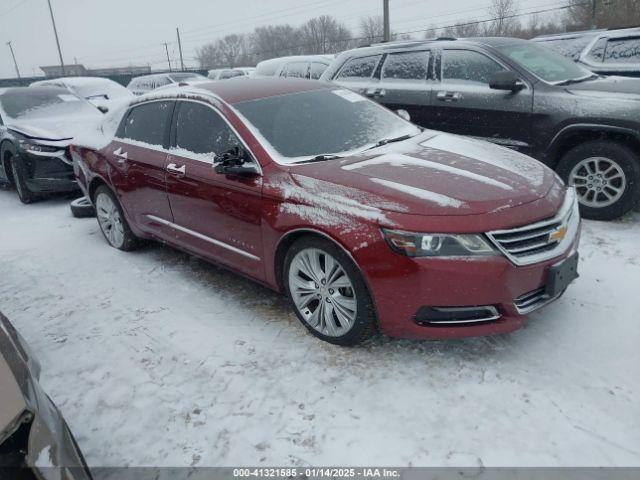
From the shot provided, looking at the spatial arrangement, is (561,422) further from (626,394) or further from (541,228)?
(541,228)

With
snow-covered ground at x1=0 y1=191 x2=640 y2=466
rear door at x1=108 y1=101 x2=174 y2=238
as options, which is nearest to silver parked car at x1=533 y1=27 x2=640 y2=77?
snow-covered ground at x1=0 y1=191 x2=640 y2=466

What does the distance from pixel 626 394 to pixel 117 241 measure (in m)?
4.56

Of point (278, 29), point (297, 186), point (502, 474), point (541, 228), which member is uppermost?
point (278, 29)

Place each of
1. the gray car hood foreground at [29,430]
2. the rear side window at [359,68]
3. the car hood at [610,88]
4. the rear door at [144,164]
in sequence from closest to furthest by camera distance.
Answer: the gray car hood foreground at [29,430]
the rear door at [144,164]
the car hood at [610,88]
the rear side window at [359,68]

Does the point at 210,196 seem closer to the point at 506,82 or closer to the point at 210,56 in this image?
the point at 506,82

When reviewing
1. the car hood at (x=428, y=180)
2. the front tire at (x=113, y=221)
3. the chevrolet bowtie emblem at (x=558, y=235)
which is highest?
the car hood at (x=428, y=180)

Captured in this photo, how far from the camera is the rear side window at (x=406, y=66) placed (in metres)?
6.04

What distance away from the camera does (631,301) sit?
345 cm

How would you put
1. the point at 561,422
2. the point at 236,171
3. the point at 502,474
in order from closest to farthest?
the point at 502,474
the point at 561,422
the point at 236,171

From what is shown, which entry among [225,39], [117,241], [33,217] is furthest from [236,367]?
[225,39]

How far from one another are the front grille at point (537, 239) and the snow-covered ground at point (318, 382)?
2.09 feet

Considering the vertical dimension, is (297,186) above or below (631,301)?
above

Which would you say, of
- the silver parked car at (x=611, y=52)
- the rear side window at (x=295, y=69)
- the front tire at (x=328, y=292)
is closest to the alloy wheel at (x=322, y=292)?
the front tire at (x=328, y=292)

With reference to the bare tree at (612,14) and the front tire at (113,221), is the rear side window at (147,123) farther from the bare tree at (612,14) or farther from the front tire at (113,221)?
the bare tree at (612,14)
